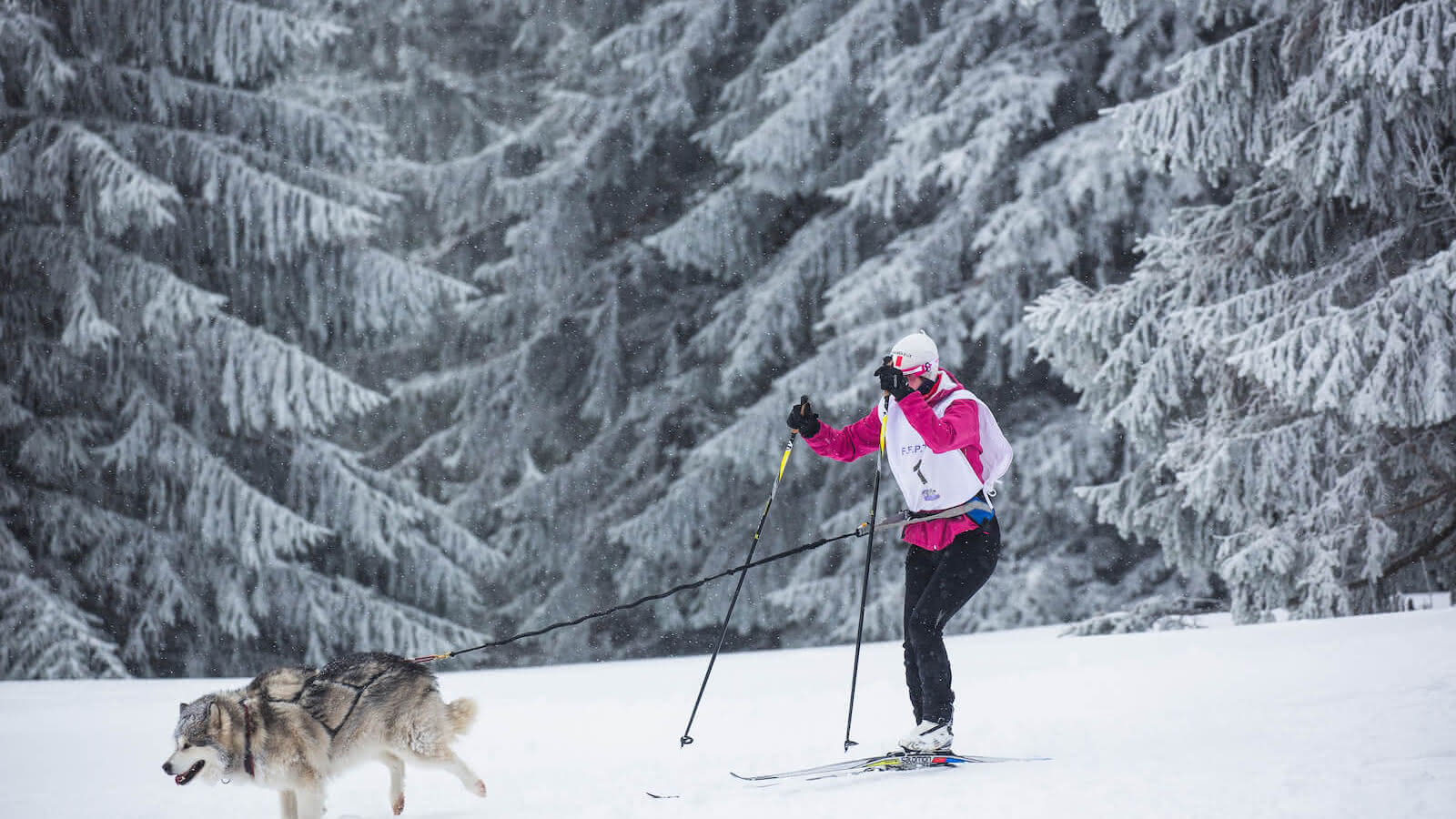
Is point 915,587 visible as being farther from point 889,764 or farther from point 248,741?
point 248,741

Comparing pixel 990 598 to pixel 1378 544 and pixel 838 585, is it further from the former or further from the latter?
pixel 1378 544

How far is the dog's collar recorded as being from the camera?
4.78 metres

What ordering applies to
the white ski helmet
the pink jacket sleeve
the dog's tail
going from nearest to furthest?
the dog's tail < the white ski helmet < the pink jacket sleeve

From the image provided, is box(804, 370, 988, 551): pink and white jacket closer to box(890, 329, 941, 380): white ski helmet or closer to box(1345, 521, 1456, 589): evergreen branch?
box(890, 329, 941, 380): white ski helmet

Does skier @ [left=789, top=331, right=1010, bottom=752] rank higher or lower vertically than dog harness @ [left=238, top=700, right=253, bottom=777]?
higher

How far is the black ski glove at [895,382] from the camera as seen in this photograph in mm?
5109

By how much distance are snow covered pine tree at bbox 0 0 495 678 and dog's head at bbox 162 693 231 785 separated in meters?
7.45

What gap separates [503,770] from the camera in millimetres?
6172

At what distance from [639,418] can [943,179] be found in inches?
273

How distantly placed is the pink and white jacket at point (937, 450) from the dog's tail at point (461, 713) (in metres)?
1.96

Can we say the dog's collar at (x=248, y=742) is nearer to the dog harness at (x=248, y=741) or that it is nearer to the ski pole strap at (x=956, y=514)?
the dog harness at (x=248, y=741)

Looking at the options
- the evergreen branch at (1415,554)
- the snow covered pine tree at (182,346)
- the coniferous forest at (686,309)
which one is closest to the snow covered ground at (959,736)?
the evergreen branch at (1415,554)

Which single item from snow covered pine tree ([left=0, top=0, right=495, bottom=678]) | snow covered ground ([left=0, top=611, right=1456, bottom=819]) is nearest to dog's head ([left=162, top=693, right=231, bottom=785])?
snow covered ground ([left=0, top=611, right=1456, bottom=819])

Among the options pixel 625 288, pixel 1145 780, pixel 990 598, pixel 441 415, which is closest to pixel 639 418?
pixel 625 288
